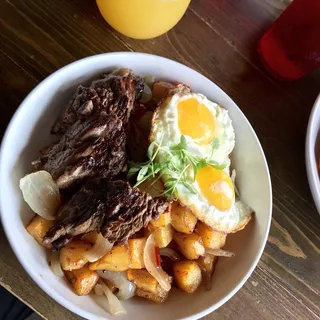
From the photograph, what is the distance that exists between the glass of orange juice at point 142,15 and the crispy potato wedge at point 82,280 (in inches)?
29.9

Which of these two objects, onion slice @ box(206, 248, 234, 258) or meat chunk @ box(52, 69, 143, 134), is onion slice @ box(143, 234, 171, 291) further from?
meat chunk @ box(52, 69, 143, 134)

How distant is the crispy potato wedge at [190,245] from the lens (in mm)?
1627

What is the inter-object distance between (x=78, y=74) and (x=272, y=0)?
2.69ft

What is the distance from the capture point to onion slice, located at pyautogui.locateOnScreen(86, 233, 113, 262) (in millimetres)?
1515

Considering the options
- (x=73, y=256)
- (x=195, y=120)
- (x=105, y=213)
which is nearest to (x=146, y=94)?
(x=195, y=120)

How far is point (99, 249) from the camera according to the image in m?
1.52

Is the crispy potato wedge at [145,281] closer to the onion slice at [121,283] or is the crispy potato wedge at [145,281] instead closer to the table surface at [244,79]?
the onion slice at [121,283]

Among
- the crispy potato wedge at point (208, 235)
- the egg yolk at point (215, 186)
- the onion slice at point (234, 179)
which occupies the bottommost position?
the crispy potato wedge at point (208, 235)

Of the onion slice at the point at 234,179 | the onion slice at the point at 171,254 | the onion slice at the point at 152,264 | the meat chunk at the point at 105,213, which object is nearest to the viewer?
the meat chunk at the point at 105,213

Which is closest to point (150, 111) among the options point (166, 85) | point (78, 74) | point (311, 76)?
point (166, 85)

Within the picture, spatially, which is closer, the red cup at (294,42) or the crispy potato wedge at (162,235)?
the crispy potato wedge at (162,235)

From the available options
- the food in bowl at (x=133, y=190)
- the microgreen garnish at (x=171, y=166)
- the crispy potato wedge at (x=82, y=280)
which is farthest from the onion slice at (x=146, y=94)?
the crispy potato wedge at (x=82, y=280)

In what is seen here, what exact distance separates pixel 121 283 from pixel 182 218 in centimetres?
26

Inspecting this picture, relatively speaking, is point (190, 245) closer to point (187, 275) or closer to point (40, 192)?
point (187, 275)
